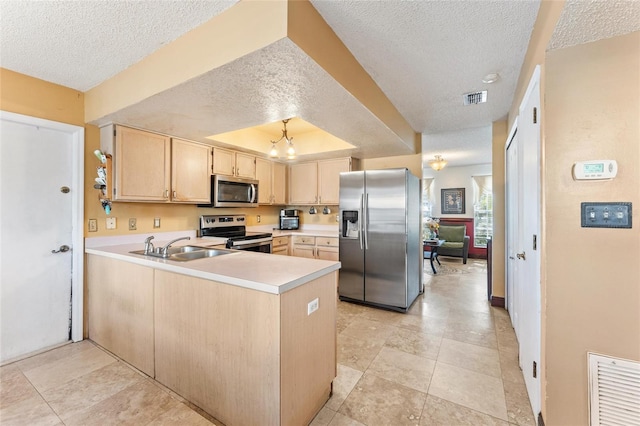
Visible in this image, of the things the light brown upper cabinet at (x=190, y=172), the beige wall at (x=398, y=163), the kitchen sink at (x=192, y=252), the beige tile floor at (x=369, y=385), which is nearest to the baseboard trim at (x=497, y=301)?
the beige tile floor at (x=369, y=385)

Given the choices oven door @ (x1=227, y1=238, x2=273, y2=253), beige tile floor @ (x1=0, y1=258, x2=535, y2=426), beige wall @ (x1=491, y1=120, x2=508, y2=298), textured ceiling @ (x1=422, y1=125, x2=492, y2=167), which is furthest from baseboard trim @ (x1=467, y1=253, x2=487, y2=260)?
oven door @ (x1=227, y1=238, x2=273, y2=253)

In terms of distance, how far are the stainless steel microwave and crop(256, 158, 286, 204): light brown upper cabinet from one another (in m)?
0.27

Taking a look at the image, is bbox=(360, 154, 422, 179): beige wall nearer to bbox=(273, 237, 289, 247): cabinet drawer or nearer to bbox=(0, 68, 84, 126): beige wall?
bbox=(273, 237, 289, 247): cabinet drawer

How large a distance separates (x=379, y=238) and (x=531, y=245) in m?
1.78

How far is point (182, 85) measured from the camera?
1816 millimetres

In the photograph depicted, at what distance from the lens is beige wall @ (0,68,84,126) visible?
217 cm

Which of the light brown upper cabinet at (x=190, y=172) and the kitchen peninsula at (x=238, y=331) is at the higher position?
the light brown upper cabinet at (x=190, y=172)

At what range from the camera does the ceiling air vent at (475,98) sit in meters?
2.62

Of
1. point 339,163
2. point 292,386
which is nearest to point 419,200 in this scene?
point 339,163

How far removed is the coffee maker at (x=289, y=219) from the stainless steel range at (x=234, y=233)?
799 millimetres

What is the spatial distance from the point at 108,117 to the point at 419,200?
3791mm

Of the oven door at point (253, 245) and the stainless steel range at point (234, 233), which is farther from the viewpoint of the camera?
the stainless steel range at point (234, 233)

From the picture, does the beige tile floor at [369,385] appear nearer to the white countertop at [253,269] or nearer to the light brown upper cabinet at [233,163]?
the white countertop at [253,269]

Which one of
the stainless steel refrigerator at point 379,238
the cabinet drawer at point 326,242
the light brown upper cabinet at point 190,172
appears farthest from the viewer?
the cabinet drawer at point 326,242
